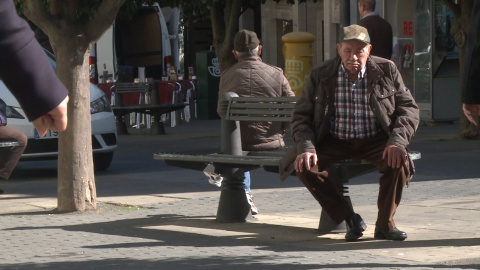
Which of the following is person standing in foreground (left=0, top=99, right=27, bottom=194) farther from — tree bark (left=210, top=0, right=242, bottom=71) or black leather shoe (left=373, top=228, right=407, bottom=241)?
tree bark (left=210, top=0, right=242, bottom=71)

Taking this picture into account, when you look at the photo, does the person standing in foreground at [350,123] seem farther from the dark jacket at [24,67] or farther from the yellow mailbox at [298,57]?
the yellow mailbox at [298,57]

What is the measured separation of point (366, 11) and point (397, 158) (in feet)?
11.9

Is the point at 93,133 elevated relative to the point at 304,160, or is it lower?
lower

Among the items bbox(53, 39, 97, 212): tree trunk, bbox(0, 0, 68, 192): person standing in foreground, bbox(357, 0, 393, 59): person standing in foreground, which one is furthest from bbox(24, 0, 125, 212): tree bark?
bbox(0, 0, 68, 192): person standing in foreground

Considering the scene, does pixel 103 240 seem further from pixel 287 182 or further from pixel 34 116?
pixel 34 116

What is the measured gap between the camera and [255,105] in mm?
8141

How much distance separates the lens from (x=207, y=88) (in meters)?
23.5

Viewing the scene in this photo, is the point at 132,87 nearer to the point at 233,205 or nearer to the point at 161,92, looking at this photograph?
the point at 161,92

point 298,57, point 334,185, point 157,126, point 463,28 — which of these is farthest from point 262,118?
point 298,57

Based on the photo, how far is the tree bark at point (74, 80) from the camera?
9062 mm

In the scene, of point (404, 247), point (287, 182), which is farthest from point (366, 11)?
point (404, 247)

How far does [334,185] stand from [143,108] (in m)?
12.1

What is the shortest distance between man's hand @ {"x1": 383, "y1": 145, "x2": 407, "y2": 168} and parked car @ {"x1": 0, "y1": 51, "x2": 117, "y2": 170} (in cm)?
590

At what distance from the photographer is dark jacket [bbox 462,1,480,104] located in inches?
197
